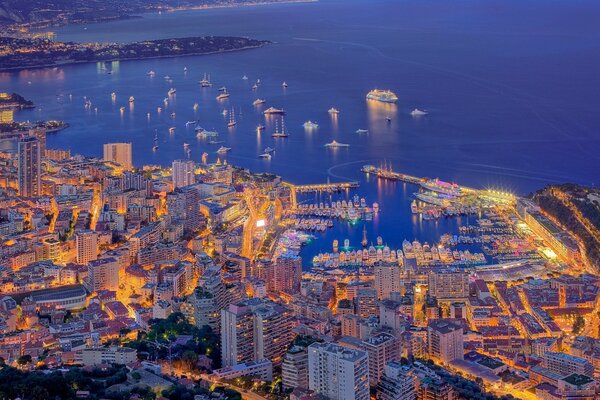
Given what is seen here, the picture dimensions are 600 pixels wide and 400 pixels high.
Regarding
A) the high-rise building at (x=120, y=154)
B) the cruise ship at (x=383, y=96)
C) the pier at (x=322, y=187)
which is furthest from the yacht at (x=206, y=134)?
the cruise ship at (x=383, y=96)

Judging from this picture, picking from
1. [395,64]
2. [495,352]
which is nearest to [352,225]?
[495,352]

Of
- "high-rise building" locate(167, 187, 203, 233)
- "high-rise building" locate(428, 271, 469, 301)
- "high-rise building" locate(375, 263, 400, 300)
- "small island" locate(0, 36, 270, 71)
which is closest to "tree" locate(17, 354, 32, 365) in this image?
"high-rise building" locate(375, 263, 400, 300)

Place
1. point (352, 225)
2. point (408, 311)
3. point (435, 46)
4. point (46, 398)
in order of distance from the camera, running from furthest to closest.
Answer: point (435, 46), point (352, 225), point (408, 311), point (46, 398)

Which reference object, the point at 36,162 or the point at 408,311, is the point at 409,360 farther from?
the point at 36,162

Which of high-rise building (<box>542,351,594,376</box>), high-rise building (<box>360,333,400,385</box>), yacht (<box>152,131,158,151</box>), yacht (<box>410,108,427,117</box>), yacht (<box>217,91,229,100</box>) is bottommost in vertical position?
yacht (<box>152,131,158,151</box>)

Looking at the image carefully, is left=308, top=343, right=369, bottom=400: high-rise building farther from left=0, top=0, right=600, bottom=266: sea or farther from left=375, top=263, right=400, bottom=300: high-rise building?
left=0, top=0, right=600, bottom=266: sea

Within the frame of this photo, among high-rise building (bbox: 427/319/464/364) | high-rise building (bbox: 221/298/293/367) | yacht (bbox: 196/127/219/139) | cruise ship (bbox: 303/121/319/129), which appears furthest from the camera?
cruise ship (bbox: 303/121/319/129)
